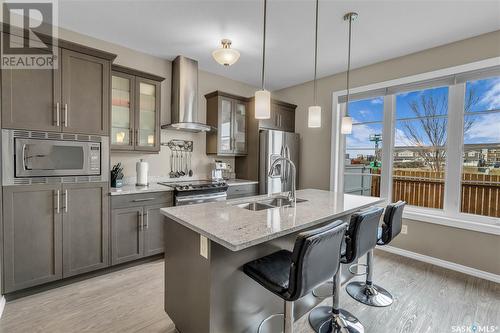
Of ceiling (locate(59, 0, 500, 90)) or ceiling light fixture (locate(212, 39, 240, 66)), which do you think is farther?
ceiling light fixture (locate(212, 39, 240, 66))

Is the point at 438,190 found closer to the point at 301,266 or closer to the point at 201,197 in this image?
the point at 301,266

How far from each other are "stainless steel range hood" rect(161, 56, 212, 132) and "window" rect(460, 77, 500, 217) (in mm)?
3528

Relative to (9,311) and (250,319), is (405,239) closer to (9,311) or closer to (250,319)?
(250,319)

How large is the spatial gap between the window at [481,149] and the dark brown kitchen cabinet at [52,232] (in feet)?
14.3

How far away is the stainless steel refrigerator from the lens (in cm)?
401

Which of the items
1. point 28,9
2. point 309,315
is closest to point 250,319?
point 309,315

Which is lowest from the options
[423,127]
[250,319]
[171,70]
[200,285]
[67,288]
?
[67,288]

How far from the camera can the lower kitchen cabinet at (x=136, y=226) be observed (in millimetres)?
2627

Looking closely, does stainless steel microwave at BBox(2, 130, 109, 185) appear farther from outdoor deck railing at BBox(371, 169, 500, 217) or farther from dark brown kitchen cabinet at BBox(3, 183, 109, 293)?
outdoor deck railing at BBox(371, 169, 500, 217)

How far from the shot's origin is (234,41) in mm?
2977

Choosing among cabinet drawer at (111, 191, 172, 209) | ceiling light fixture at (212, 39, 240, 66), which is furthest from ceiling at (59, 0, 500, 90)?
cabinet drawer at (111, 191, 172, 209)

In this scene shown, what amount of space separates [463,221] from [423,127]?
131cm

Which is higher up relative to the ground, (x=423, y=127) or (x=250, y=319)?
(x=423, y=127)

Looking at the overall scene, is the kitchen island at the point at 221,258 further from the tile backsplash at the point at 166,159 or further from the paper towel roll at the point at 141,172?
the tile backsplash at the point at 166,159
